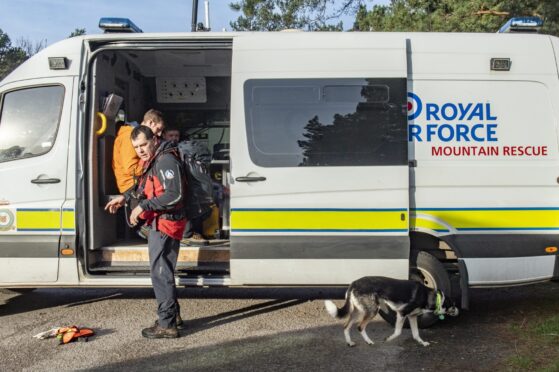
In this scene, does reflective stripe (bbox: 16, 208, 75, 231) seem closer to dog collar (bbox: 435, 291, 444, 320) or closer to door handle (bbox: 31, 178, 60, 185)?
door handle (bbox: 31, 178, 60, 185)

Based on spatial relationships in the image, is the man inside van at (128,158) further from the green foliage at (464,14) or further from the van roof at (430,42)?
the green foliage at (464,14)

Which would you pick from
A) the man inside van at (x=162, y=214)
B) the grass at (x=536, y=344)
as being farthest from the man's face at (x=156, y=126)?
the grass at (x=536, y=344)

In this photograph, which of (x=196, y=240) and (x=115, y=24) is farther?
(x=196, y=240)

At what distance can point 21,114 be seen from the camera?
19.0ft

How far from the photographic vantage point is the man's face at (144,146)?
17.5 ft

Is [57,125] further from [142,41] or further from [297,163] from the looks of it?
[297,163]

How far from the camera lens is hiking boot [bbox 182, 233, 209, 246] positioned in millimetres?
6297

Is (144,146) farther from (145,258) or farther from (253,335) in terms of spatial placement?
(253,335)

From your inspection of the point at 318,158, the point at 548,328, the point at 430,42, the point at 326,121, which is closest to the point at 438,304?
the point at 548,328

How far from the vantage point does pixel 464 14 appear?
13914mm

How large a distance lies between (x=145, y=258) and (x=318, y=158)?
2.02 meters

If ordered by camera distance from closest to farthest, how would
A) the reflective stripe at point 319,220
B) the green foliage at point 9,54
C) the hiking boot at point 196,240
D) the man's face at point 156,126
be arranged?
the reflective stripe at point 319,220 < the man's face at point 156,126 < the hiking boot at point 196,240 < the green foliage at point 9,54

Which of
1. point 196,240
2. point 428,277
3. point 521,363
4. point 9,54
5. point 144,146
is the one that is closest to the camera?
point 521,363

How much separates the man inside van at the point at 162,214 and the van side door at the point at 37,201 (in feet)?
2.73
